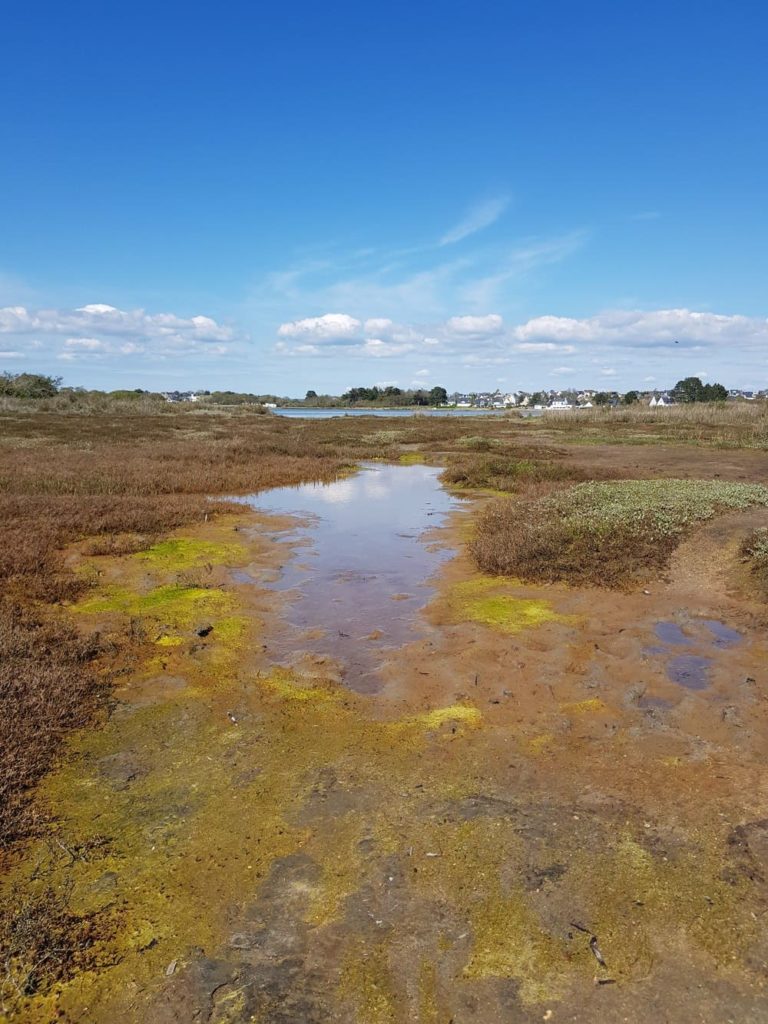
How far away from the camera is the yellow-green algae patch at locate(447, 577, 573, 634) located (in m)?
11.8

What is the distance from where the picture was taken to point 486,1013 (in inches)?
163

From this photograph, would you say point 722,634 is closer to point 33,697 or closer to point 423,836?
point 423,836

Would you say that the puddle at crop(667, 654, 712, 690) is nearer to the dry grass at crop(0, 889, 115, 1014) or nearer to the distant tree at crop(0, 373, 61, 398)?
the dry grass at crop(0, 889, 115, 1014)

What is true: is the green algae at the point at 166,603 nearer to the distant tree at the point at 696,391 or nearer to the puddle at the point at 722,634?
the puddle at the point at 722,634

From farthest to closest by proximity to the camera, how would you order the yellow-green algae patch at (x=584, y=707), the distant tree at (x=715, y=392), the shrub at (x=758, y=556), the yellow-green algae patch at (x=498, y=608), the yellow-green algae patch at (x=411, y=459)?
the distant tree at (x=715, y=392), the yellow-green algae patch at (x=411, y=459), the shrub at (x=758, y=556), the yellow-green algae patch at (x=498, y=608), the yellow-green algae patch at (x=584, y=707)

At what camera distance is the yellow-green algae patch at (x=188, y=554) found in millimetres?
16000

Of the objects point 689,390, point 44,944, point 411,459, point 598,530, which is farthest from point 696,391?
point 44,944

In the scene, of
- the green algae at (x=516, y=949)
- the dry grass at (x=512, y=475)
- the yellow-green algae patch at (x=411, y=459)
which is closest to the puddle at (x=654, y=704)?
the green algae at (x=516, y=949)

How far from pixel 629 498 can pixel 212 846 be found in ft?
58.7

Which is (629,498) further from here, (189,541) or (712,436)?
(712,436)

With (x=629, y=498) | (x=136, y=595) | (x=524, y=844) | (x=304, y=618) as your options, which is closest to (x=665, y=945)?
(x=524, y=844)

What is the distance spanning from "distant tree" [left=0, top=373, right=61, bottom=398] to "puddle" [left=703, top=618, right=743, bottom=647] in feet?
300

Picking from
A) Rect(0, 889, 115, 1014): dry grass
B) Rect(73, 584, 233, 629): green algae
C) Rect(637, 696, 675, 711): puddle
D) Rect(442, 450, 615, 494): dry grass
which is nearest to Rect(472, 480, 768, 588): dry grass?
Rect(637, 696, 675, 711): puddle

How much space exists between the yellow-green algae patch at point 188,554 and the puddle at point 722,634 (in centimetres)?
1108
